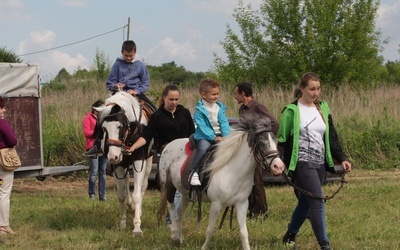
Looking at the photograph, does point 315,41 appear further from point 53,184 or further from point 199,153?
point 199,153

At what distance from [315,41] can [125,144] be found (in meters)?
19.7

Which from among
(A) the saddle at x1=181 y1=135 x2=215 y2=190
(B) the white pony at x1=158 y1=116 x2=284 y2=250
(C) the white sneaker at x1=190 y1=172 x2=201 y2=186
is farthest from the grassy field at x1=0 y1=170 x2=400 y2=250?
(C) the white sneaker at x1=190 y1=172 x2=201 y2=186

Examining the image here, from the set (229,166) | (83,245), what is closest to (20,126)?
(83,245)

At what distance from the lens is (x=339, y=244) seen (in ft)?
25.0

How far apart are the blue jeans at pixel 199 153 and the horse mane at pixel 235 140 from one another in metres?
0.13

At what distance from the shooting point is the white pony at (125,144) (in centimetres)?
844

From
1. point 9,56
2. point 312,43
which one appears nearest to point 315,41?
point 312,43

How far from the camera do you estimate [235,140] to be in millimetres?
6953

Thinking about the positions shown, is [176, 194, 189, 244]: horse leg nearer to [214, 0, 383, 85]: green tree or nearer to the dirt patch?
the dirt patch

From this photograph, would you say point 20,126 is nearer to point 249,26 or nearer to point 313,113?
point 313,113

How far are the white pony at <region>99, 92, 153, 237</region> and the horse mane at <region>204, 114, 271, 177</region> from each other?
5.61ft

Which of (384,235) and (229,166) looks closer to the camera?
(229,166)

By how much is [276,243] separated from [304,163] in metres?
1.25

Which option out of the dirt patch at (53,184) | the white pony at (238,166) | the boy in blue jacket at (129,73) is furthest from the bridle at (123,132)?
the dirt patch at (53,184)
